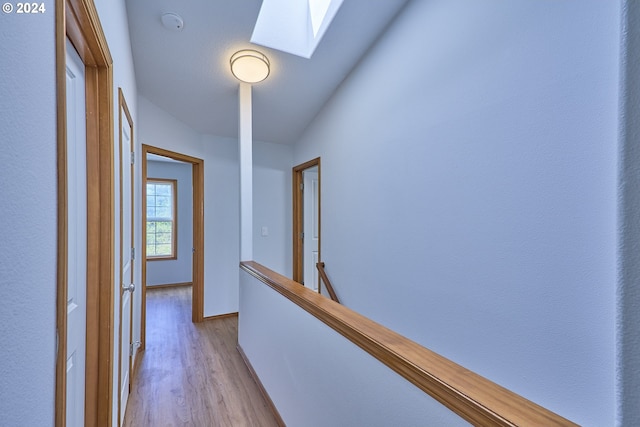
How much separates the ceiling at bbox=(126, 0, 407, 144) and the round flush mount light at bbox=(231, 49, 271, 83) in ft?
0.17

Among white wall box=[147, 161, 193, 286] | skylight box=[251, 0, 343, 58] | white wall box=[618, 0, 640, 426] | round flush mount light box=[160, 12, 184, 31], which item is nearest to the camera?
white wall box=[618, 0, 640, 426]

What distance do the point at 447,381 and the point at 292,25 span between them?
2613mm

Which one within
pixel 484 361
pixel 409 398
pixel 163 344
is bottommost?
pixel 163 344

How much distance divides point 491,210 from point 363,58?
5.64ft

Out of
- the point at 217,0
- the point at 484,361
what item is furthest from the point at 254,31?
the point at 484,361

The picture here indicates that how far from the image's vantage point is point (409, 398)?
2.52ft

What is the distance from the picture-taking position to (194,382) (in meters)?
2.19

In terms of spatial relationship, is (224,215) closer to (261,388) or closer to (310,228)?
(310,228)

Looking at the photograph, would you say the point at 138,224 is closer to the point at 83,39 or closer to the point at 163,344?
the point at 163,344

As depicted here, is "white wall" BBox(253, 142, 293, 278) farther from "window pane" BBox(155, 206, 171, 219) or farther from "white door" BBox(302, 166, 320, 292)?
"window pane" BBox(155, 206, 171, 219)

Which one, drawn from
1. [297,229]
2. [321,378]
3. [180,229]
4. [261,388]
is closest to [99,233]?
[321,378]

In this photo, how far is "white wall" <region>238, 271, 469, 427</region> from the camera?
Result: 788 mm

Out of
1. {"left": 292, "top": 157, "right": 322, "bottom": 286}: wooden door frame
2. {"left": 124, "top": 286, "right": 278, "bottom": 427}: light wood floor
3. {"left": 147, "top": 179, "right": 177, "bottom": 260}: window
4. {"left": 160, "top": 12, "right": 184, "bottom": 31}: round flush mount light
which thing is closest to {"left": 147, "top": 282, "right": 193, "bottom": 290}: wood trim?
{"left": 147, "top": 179, "right": 177, "bottom": 260}: window

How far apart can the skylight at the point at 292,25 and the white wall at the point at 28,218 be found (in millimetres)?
1875
